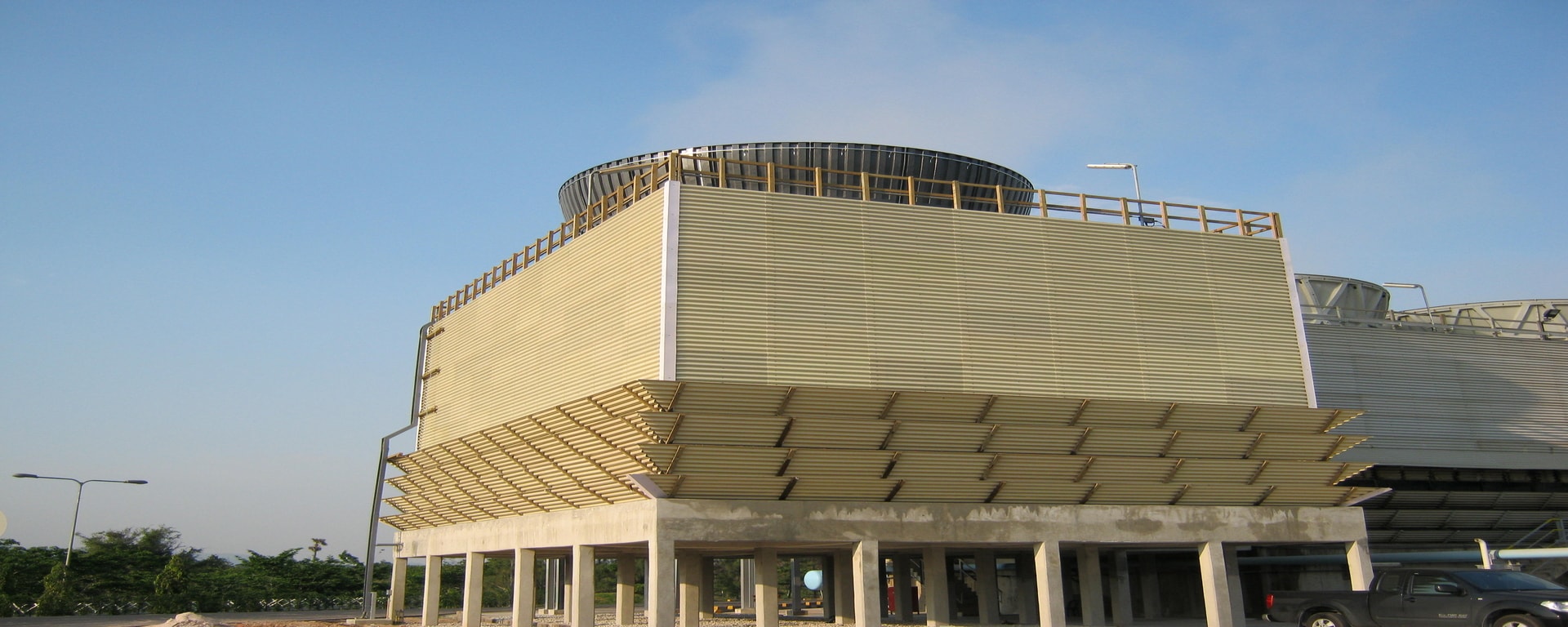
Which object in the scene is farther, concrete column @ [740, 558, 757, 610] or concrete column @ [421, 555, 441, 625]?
concrete column @ [740, 558, 757, 610]

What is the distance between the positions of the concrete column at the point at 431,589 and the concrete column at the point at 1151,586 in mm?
23931

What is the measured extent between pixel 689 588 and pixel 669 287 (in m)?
12.1

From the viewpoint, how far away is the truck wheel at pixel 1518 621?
18.0 metres

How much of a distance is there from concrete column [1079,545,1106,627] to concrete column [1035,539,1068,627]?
391 cm

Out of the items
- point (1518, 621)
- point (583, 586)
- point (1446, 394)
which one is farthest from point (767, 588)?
point (1446, 394)

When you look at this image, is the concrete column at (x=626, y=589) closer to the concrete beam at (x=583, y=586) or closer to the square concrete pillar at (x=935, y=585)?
the concrete beam at (x=583, y=586)

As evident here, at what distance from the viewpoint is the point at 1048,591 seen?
2717cm

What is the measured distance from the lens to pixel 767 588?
27.7 m

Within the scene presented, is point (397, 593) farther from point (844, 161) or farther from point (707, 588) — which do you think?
point (844, 161)

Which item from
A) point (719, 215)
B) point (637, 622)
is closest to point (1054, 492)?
point (719, 215)

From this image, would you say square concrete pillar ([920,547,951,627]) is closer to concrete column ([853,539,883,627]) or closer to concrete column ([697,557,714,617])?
concrete column ([853,539,883,627])

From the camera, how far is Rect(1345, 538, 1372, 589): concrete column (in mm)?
30258

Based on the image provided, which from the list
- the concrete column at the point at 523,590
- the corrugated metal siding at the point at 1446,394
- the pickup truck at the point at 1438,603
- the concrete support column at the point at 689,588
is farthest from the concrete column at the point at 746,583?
the pickup truck at the point at 1438,603

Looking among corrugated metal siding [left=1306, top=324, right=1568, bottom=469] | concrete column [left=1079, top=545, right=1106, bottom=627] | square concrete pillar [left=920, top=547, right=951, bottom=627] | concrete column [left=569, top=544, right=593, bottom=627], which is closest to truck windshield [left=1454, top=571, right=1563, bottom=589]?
concrete column [left=1079, top=545, right=1106, bottom=627]
